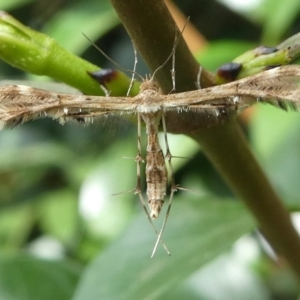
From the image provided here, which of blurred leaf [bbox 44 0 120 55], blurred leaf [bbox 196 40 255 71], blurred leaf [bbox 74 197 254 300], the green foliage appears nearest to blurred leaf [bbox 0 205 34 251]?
the green foliage

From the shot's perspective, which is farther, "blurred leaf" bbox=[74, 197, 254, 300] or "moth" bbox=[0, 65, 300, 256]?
"blurred leaf" bbox=[74, 197, 254, 300]

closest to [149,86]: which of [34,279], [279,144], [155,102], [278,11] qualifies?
[155,102]

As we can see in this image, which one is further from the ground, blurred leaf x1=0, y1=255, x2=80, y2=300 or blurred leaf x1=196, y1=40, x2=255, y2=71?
blurred leaf x1=196, y1=40, x2=255, y2=71

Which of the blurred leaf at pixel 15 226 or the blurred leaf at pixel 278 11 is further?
the blurred leaf at pixel 15 226

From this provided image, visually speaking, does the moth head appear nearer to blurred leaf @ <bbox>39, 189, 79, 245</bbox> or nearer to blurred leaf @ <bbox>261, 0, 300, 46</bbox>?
blurred leaf @ <bbox>261, 0, 300, 46</bbox>

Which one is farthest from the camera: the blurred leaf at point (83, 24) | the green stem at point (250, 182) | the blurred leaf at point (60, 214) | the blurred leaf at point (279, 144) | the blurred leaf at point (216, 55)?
the blurred leaf at point (60, 214)

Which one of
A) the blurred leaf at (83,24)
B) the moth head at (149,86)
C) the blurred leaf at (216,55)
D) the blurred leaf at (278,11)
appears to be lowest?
the moth head at (149,86)

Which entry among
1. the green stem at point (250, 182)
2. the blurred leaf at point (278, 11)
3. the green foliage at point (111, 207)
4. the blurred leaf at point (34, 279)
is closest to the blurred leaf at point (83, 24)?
the green foliage at point (111, 207)

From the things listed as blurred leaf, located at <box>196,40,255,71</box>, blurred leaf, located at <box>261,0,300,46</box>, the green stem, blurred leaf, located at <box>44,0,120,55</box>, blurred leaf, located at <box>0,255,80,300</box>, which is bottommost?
blurred leaf, located at <box>0,255,80,300</box>

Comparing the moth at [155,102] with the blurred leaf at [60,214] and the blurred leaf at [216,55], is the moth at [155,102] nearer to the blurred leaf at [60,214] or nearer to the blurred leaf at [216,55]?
the blurred leaf at [216,55]

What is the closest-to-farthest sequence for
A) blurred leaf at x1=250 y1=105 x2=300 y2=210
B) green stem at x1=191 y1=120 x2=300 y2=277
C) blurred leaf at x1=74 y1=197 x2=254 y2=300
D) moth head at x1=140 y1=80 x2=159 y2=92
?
green stem at x1=191 y1=120 x2=300 y2=277 < moth head at x1=140 y1=80 x2=159 y2=92 < blurred leaf at x1=74 y1=197 x2=254 y2=300 < blurred leaf at x1=250 y1=105 x2=300 y2=210
